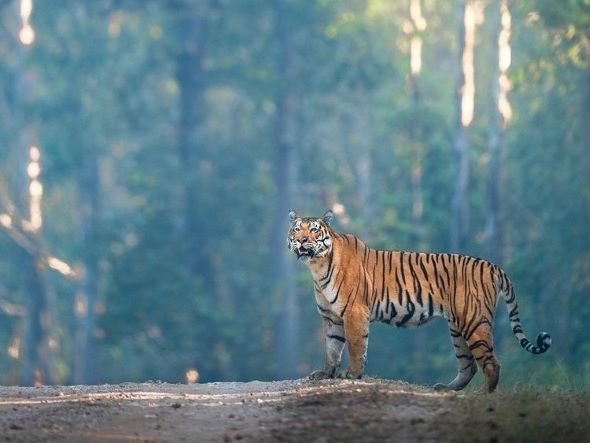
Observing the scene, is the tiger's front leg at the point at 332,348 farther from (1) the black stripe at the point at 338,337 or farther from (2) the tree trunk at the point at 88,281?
(2) the tree trunk at the point at 88,281

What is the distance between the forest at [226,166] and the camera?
33.6 meters

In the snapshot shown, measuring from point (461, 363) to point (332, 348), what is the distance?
1.10 metres

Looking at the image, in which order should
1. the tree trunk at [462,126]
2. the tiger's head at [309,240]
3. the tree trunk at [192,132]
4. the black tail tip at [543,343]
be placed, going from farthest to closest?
the tree trunk at [192,132] < the tree trunk at [462,126] < the tiger's head at [309,240] < the black tail tip at [543,343]

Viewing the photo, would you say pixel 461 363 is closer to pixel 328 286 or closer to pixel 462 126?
pixel 328 286

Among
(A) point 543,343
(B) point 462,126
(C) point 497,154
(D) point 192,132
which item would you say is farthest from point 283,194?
(A) point 543,343

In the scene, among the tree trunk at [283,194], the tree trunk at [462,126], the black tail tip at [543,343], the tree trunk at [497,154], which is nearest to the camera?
the black tail tip at [543,343]

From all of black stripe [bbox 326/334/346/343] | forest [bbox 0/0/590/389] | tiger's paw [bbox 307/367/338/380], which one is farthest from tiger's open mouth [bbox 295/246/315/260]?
forest [bbox 0/0/590/389]

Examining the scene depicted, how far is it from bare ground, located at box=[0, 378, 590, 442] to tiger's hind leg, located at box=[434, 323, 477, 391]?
0.65m

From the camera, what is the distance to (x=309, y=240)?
1275cm

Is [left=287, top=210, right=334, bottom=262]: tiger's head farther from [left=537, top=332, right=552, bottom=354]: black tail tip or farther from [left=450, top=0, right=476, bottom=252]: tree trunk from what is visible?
[left=450, top=0, right=476, bottom=252]: tree trunk

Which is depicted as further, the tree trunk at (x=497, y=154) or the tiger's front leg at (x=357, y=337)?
the tree trunk at (x=497, y=154)

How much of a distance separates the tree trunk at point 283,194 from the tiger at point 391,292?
22.9 metres

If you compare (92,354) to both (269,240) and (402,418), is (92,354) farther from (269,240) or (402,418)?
(402,418)

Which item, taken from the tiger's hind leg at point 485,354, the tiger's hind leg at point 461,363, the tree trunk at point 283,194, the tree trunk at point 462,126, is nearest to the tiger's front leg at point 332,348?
the tiger's hind leg at point 461,363
